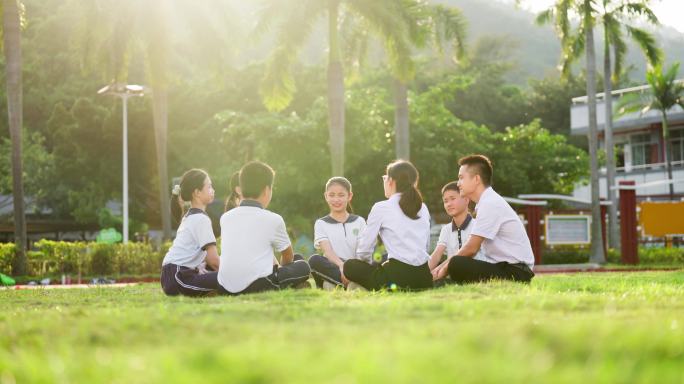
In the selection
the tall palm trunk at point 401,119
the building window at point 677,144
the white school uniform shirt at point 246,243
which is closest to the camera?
the white school uniform shirt at point 246,243

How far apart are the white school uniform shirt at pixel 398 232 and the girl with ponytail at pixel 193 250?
149cm

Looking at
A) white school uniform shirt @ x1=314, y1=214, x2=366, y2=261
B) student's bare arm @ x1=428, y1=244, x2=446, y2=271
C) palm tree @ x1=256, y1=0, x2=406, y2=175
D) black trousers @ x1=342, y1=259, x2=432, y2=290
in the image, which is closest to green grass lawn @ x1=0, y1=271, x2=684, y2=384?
black trousers @ x1=342, y1=259, x2=432, y2=290

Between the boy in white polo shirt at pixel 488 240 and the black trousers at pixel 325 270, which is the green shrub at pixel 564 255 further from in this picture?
the boy in white polo shirt at pixel 488 240

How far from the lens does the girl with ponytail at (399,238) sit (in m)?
8.70

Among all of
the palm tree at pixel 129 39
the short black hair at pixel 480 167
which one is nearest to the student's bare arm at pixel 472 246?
the short black hair at pixel 480 167

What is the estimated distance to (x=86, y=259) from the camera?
25672mm

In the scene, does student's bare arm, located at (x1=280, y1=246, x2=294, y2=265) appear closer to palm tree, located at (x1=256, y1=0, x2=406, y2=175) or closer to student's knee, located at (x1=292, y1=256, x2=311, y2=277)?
student's knee, located at (x1=292, y1=256, x2=311, y2=277)

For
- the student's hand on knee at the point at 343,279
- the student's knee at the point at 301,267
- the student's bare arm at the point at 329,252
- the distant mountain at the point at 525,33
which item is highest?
the distant mountain at the point at 525,33

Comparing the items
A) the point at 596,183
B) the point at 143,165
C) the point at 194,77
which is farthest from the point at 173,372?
the point at 194,77

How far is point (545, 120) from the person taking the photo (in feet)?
194

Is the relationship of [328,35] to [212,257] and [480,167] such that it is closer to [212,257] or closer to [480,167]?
[480,167]

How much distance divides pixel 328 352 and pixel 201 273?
240 inches

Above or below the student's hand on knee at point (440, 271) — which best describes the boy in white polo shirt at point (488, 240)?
above

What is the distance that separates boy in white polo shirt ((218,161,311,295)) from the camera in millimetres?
8375
